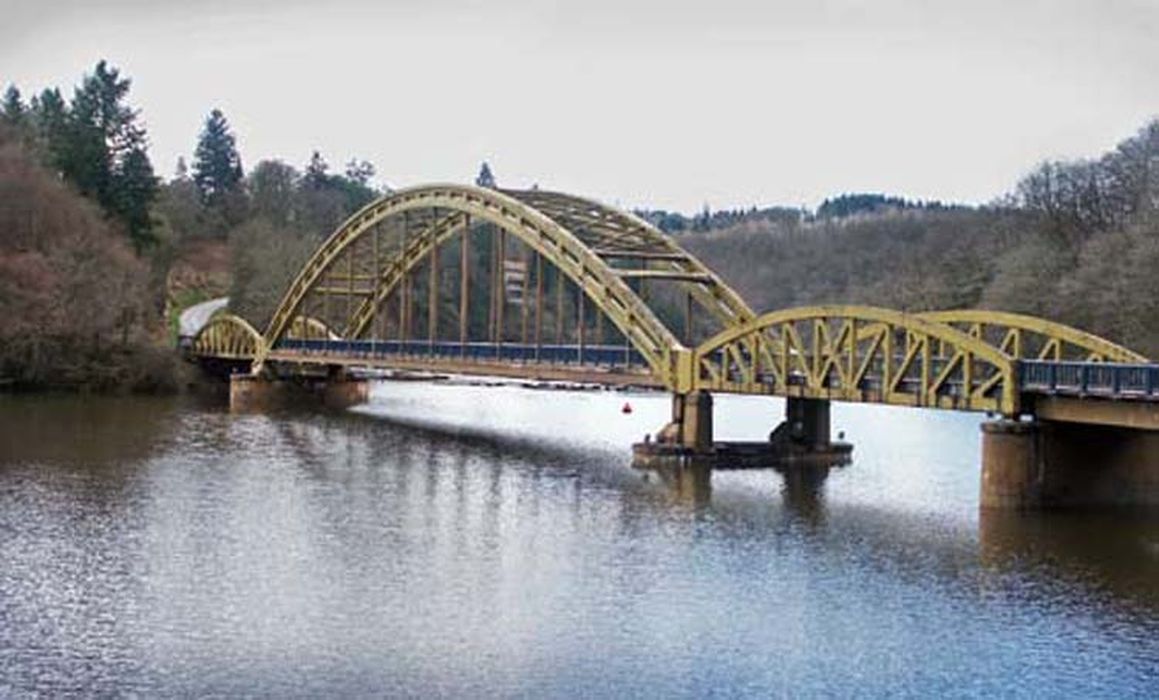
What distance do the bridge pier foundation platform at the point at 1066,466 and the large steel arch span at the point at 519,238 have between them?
18436mm

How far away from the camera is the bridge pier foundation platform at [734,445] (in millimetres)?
61562

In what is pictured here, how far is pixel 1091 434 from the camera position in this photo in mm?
47219

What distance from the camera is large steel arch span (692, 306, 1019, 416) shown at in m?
48.7

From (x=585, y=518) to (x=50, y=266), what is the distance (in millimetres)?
60321

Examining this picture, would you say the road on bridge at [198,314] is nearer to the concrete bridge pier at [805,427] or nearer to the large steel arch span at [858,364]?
the concrete bridge pier at [805,427]

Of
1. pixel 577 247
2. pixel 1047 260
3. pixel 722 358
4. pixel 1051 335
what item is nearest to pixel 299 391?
pixel 577 247

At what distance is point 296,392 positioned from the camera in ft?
347

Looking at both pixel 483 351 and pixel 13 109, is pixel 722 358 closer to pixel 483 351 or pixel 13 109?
A: pixel 483 351

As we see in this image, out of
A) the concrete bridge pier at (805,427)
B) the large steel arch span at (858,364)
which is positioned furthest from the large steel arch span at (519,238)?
the concrete bridge pier at (805,427)

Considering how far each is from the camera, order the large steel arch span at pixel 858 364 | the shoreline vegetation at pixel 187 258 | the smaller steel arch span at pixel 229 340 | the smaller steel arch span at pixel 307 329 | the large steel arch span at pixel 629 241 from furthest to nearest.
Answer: the smaller steel arch span at pixel 229 340 < the smaller steel arch span at pixel 307 329 < the shoreline vegetation at pixel 187 258 < the large steel arch span at pixel 629 241 < the large steel arch span at pixel 858 364

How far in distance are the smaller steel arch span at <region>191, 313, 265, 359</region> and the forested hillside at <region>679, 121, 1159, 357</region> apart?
45887 mm

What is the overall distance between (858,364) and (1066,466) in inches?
412

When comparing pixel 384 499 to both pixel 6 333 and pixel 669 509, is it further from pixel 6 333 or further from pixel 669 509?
pixel 6 333

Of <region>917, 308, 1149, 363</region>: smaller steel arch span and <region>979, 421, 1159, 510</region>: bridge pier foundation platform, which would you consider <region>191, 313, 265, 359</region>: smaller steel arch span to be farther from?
<region>979, 421, 1159, 510</region>: bridge pier foundation platform
